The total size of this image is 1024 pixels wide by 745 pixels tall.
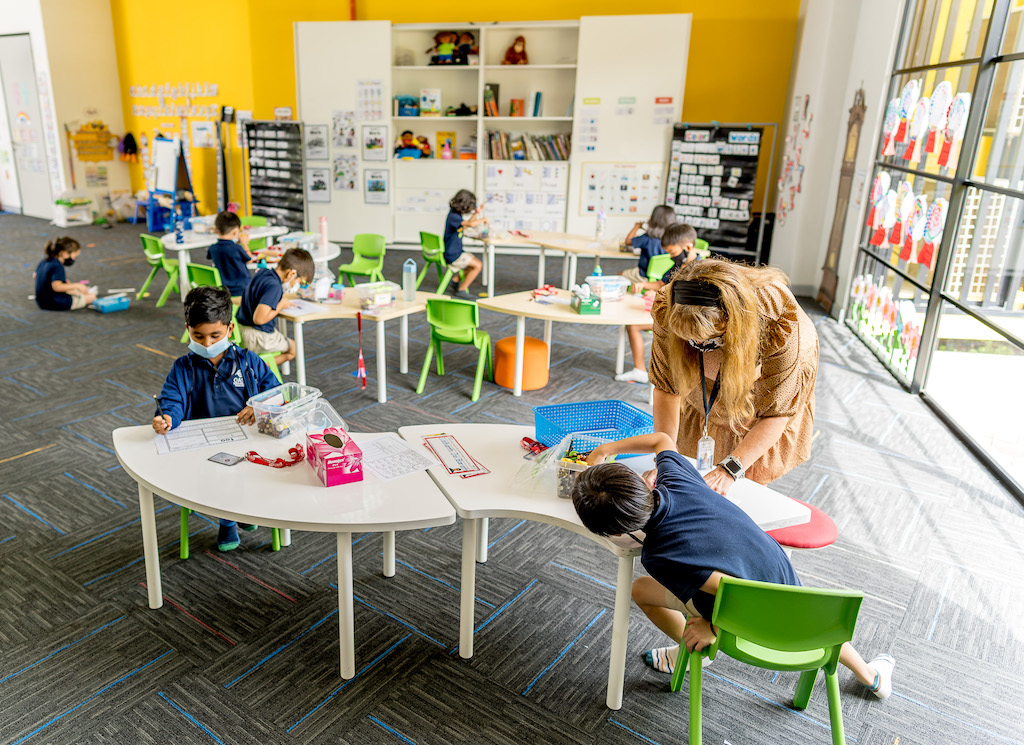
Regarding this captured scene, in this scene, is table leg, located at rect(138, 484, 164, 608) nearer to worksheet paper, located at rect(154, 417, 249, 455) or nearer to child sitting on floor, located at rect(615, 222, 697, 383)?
worksheet paper, located at rect(154, 417, 249, 455)

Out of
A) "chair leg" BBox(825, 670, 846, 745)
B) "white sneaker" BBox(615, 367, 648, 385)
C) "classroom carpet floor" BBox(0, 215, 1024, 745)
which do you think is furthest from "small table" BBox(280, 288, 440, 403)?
"chair leg" BBox(825, 670, 846, 745)

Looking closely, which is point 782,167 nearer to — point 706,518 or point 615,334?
point 615,334

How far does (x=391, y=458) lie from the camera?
273 centimetres

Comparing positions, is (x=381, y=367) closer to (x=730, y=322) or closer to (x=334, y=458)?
(x=334, y=458)

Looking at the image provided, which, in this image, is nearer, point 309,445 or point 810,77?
point 309,445

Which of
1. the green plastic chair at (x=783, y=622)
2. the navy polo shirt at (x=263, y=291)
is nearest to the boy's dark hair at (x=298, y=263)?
the navy polo shirt at (x=263, y=291)

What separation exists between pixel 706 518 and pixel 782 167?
8.55 meters

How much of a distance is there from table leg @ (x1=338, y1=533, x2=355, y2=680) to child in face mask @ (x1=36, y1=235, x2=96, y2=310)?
6.10 m

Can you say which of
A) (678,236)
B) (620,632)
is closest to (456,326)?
(678,236)

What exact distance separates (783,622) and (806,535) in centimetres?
71

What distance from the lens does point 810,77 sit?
8359 mm

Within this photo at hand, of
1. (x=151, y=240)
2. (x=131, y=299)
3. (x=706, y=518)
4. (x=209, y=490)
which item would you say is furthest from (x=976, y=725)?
(x=131, y=299)

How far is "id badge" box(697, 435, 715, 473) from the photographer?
2617 millimetres

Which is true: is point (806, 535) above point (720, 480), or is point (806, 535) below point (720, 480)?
below
